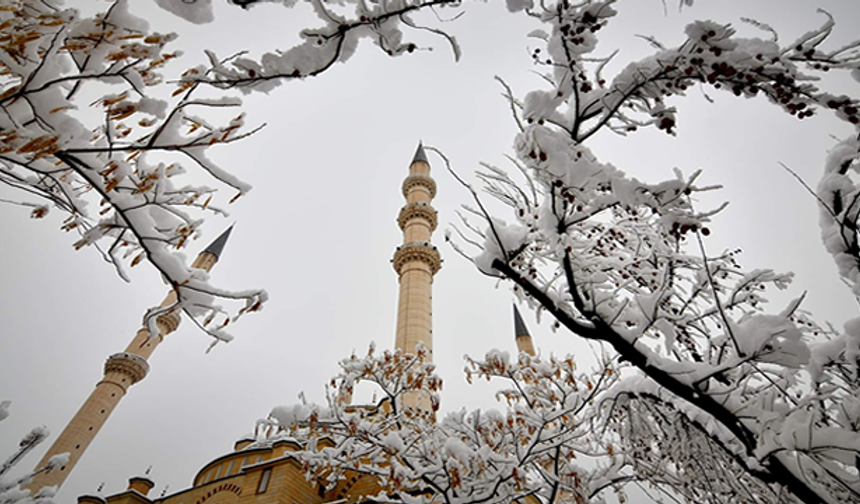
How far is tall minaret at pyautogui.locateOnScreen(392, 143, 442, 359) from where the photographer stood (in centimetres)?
1980

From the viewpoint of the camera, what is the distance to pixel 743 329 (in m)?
2.96

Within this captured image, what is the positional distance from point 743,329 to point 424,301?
1827cm

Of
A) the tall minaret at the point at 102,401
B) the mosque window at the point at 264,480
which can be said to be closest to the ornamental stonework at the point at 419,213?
the tall minaret at the point at 102,401

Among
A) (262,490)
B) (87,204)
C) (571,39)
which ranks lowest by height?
(87,204)

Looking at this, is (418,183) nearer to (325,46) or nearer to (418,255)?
(418,255)

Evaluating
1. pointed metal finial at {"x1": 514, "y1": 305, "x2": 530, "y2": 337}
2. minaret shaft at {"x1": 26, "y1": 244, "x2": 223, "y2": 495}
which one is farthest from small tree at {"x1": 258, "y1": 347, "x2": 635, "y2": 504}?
pointed metal finial at {"x1": 514, "y1": 305, "x2": 530, "y2": 337}

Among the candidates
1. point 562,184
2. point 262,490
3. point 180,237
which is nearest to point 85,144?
point 180,237

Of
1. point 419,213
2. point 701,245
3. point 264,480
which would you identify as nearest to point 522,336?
point 419,213

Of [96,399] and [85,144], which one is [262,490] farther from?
[96,399]

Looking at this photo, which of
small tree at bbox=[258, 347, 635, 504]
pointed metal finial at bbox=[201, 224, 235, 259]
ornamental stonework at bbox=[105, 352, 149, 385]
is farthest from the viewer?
pointed metal finial at bbox=[201, 224, 235, 259]

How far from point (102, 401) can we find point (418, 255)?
17463 mm

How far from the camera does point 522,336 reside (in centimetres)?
3469

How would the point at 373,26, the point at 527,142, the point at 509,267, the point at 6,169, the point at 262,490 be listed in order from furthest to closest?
1. the point at 262,490
2. the point at 509,267
3. the point at 527,142
4. the point at 6,169
5. the point at 373,26

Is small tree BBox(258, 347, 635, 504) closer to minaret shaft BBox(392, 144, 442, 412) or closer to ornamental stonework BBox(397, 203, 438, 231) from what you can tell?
minaret shaft BBox(392, 144, 442, 412)
